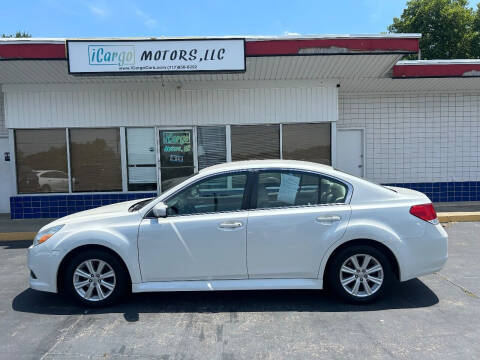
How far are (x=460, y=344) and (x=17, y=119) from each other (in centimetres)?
969

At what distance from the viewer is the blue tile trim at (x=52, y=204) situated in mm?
9266

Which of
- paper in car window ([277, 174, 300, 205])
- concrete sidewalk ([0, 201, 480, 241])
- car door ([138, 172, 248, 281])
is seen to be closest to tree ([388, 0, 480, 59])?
concrete sidewalk ([0, 201, 480, 241])

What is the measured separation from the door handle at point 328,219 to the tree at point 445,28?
84.2 ft

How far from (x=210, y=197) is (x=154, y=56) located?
170 inches

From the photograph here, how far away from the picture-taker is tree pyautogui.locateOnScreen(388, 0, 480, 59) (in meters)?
25.0

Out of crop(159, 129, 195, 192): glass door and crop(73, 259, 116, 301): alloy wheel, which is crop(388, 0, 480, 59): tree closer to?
crop(159, 129, 195, 192): glass door

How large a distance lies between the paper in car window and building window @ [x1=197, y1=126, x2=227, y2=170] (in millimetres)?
5274

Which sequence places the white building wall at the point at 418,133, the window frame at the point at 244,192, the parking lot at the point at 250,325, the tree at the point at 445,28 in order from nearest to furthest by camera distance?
the parking lot at the point at 250,325
the window frame at the point at 244,192
the white building wall at the point at 418,133
the tree at the point at 445,28

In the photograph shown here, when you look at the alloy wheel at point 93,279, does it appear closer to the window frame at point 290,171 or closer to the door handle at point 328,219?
the window frame at point 290,171

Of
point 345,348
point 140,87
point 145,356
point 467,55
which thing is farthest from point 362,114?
point 467,55

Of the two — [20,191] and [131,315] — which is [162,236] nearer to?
[131,315]

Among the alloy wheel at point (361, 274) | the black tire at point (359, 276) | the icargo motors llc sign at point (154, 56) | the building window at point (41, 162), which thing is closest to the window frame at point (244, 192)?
the black tire at point (359, 276)

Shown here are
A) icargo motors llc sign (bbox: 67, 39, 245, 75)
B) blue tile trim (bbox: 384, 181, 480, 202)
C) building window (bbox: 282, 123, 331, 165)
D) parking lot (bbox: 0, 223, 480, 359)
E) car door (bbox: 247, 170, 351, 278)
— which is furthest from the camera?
blue tile trim (bbox: 384, 181, 480, 202)

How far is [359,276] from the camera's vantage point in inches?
166
